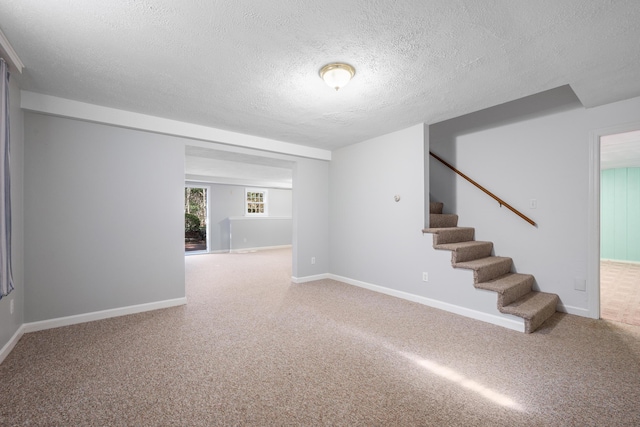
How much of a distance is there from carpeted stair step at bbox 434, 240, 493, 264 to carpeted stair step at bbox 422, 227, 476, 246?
0.09 m

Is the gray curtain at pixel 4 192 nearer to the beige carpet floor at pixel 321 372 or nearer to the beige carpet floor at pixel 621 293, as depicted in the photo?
the beige carpet floor at pixel 321 372

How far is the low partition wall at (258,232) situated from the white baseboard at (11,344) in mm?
6241

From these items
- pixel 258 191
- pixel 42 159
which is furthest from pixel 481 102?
pixel 258 191

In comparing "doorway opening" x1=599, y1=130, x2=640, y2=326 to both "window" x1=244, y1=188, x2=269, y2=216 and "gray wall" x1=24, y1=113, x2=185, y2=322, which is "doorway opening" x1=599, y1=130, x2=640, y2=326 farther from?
"window" x1=244, y1=188, x2=269, y2=216

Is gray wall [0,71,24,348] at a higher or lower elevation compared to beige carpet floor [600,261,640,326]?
higher

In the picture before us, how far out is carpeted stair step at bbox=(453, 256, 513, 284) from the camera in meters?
3.07

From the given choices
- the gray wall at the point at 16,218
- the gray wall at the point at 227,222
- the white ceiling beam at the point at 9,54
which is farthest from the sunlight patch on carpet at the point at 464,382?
the gray wall at the point at 227,222

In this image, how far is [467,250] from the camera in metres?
3.39

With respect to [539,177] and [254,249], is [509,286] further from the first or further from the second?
[254,249]

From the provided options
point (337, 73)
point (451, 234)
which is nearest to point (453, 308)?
point (451, 234)

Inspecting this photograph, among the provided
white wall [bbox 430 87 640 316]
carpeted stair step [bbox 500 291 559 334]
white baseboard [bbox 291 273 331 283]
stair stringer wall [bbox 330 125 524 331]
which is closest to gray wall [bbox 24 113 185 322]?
white baseboard [bbox 291 273 331 283]

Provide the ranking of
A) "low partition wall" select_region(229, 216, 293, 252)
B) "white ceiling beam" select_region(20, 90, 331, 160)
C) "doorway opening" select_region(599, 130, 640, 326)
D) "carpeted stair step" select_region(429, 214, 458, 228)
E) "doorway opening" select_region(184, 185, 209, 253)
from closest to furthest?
"white ceiling beam" select_region(20, 90, 331, 160) < "carpeted stair step" select_region(429, 214, 458, 228) < "doorway opening" select_region(599, 130, 640, 326) < "low partition wall" select_region(229, 216, 293, 252) < "doorway opening" select_region(184, 185, 209, 253)

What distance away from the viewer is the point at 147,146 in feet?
11.1

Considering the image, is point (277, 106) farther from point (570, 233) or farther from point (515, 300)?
point (570, 233)
